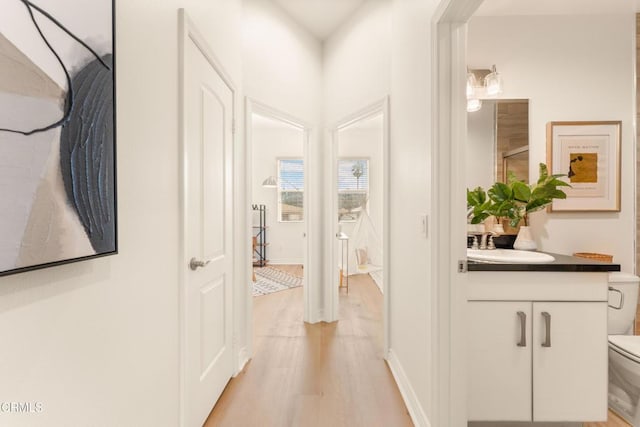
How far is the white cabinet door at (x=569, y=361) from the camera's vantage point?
1575 mm

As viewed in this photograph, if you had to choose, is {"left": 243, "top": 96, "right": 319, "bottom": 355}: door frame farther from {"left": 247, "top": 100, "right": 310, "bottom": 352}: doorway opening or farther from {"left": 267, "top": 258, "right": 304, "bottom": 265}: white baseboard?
{"left": 267, "top": 258, "right": 304, "bottom": 265}: white baseboard

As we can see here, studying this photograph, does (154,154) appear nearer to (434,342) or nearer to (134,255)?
(134,255)

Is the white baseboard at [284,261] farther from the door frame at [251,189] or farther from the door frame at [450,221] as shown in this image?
the door frame at [450,221]

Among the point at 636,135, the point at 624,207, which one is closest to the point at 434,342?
the point at 624,207

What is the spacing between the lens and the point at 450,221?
1.43 metres

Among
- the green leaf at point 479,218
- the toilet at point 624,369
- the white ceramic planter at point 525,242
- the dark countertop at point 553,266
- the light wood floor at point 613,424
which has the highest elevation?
the green leaf at point 479,218

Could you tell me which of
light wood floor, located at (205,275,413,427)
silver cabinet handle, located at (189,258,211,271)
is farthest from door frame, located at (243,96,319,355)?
silver cabinet handle, located at (189,258,211,271)

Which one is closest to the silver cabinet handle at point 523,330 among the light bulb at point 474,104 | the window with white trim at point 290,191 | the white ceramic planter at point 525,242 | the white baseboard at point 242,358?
the white ceramic planter at point 525,242

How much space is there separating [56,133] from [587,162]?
304 cm

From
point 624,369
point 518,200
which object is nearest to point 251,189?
point 518,200

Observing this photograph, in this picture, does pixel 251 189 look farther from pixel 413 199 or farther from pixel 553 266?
pixel 553 266

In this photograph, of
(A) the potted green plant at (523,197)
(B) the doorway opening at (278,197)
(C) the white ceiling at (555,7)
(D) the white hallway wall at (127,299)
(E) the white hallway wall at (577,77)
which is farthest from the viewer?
(B) the doorway opening at (278,197)

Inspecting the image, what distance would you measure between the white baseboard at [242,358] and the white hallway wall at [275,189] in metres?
3.98

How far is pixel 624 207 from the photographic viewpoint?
2.39 m
